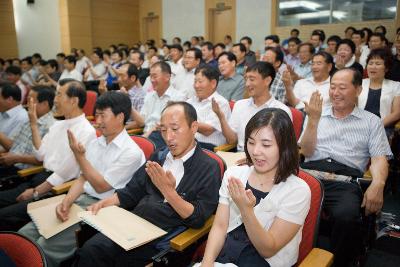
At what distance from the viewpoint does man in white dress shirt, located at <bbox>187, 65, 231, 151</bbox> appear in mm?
2985

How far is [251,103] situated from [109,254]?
175cm

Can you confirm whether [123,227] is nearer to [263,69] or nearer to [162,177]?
[162,177]

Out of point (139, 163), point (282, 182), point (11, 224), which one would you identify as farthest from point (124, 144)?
point (282, 182)

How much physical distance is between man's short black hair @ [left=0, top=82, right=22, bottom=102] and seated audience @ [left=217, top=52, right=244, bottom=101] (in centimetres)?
235

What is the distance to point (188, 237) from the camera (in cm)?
150

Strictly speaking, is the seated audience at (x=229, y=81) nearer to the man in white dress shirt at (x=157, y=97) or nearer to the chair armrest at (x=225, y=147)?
the man in white dress shirt at (x=157, y=97)

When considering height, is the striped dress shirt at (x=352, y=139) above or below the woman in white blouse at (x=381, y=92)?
below

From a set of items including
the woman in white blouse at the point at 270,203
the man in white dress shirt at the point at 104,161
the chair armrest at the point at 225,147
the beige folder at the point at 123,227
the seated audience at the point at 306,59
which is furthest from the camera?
the seated audience at the point at 306,59

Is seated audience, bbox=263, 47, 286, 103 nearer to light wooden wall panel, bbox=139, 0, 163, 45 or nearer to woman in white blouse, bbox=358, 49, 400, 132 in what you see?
woman in white blouse, bbox=358, 49, 400, 132

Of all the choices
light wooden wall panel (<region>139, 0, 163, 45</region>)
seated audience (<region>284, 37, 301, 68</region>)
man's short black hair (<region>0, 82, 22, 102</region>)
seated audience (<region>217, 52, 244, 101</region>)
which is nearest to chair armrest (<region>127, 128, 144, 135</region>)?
man's short black hair (<region>0, 82, 22, 102</region>)

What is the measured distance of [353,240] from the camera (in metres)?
1.82

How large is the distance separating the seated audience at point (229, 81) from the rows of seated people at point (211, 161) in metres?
0.75

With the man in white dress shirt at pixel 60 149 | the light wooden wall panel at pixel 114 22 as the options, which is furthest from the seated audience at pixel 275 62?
the light wooden wall panel at pixel 114 22

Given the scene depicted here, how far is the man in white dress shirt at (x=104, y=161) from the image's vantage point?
1.89m
